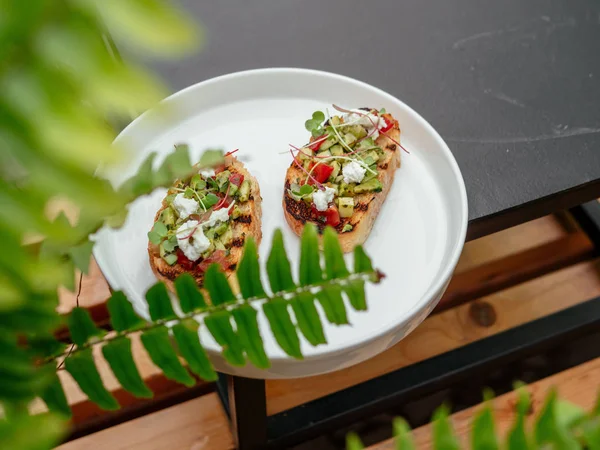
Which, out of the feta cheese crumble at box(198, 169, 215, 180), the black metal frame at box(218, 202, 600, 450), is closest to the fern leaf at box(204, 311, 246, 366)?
the feta cheese crumble at box(198, 169, 215, 180)

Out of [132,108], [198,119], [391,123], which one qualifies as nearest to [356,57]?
[391,123]

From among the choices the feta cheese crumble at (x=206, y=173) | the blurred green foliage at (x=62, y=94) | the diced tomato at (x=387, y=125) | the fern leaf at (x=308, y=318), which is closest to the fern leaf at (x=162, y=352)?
the fern leaf at (x=308, y=318)

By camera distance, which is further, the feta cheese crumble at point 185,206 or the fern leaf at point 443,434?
the feta cheese crumble at point 185,206

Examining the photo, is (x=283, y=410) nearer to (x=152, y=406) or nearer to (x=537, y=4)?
(x=152, y=406)

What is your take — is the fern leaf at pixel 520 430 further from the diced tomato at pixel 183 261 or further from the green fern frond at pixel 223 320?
the diced tomato at pixel 183 261

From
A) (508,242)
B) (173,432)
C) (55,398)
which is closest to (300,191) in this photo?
(55,398)

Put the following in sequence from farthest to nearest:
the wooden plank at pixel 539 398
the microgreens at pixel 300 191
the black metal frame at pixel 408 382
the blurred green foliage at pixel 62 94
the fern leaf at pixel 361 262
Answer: the wooden plank at pixel 539 398, the black metal frame at pixel 408 382, the microgreens at pixel 300 191, the fern leaf at pixel 361 262, the blurred green foliage at pixel 62 94

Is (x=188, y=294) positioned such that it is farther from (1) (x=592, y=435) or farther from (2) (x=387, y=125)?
(2) (x=387, y=125)
